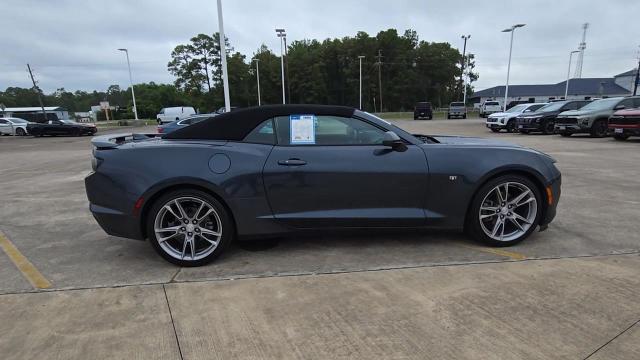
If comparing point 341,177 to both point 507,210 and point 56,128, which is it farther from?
point 56,128

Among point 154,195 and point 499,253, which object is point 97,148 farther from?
point 499,253

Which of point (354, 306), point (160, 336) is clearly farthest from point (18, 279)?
point (354, 306)

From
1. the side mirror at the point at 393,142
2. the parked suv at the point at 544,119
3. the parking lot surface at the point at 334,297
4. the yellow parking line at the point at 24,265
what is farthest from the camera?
the parked suv at the point at 544,119

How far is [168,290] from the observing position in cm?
321

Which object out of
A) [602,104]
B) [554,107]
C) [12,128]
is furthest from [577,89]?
[12,128]

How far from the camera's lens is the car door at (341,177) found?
3588mm

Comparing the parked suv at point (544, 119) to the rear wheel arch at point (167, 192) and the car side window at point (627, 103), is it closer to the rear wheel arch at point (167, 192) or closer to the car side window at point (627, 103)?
the car side window at point (627, 103)

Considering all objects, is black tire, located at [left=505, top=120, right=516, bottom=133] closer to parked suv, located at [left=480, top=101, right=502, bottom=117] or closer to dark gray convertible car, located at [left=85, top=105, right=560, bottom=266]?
dark gray convertible car, located at [left=85, top=105, right=560, bottom=266]

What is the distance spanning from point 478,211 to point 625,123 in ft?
45.6

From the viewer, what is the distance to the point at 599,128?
16.3 m

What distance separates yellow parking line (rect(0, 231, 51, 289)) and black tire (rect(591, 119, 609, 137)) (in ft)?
61.1

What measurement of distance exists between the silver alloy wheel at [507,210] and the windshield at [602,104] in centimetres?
1573

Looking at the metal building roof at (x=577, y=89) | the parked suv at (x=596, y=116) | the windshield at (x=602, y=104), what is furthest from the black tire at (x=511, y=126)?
the metal building roof at (x=577, y=89)

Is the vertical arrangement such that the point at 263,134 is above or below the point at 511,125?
above
